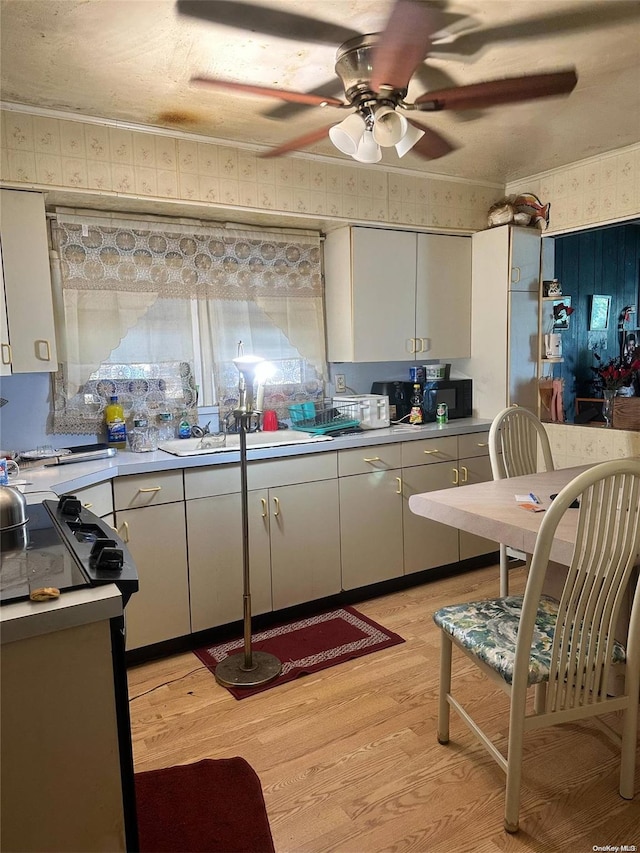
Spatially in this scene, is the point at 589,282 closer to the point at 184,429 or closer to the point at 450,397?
the point at 450,397

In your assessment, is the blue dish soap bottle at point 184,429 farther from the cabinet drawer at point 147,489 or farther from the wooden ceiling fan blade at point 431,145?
the wooden ceiling fan blade at point 431,145

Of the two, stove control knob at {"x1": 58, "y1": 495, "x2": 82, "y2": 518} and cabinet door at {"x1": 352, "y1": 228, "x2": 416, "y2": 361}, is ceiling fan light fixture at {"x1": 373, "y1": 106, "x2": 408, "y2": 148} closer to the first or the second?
Answer: cabinet door at {"x1": 352, "y1": 228, "x2": 416, "y2": 361}

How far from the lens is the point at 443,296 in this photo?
3.74m

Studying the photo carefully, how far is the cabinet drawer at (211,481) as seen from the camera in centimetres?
269

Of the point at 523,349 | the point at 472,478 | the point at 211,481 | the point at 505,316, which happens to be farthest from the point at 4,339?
the point at 523,349

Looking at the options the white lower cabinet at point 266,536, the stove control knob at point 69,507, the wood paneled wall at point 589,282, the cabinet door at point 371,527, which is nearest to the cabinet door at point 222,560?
the white lower cabinet at point 266,536

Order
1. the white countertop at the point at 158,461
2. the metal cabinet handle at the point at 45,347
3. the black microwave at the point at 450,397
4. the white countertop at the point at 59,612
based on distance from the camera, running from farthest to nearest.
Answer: the black microwave at the point at 450,397, the metal cabinet handle at the point at 45,347, the white countertop at the point at 158,461, the white countertop at the point at 59,612

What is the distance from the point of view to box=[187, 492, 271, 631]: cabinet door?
273 cm

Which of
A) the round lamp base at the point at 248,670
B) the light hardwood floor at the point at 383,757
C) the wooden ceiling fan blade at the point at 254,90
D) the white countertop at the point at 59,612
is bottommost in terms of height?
the light hardwood floor at the point at 383,757

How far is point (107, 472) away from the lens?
7.98 feet

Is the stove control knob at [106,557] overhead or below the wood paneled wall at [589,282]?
below

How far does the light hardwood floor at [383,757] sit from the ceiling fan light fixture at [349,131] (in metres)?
2.09

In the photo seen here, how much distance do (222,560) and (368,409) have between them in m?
1.24

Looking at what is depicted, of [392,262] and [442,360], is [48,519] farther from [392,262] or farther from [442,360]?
[442,360]
